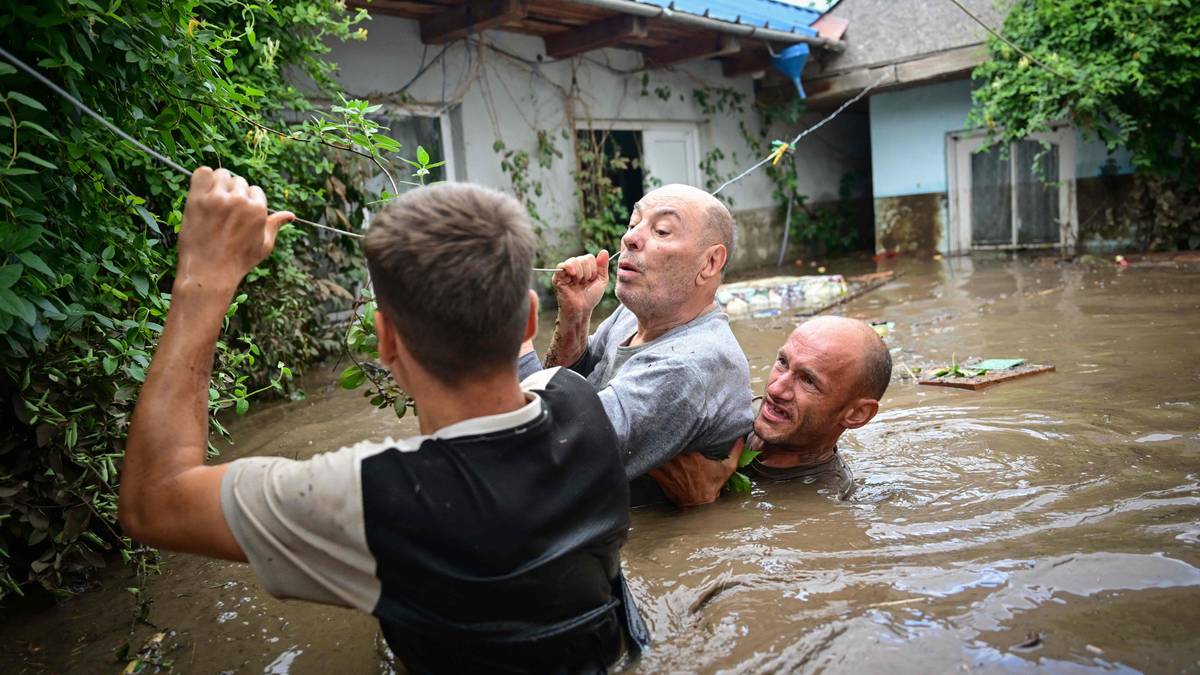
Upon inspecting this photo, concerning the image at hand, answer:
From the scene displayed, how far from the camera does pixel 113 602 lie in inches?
109

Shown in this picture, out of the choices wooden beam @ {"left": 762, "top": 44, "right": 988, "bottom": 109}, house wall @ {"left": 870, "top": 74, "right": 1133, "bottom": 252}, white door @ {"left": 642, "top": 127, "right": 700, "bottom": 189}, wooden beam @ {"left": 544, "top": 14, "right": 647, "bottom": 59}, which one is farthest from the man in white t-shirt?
house wall @ {"left": 870, "top": 74, "right": 1133, "bottom": 252}

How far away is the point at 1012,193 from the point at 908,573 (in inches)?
466

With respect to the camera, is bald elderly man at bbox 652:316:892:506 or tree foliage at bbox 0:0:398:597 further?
bald elderly man at bbox 652:316:892:506

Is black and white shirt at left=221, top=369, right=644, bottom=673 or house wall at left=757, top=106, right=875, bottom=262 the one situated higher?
house wall at left=757, top=106, right=875, bottom=262

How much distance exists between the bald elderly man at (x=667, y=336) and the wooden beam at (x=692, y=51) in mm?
8157

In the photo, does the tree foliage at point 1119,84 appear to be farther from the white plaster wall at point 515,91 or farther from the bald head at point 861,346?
the bald head at point 861,346

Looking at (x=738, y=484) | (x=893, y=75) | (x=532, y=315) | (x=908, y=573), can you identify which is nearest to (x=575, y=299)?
(x=738, y=484)

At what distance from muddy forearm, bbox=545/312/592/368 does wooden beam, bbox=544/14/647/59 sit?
6.54 m

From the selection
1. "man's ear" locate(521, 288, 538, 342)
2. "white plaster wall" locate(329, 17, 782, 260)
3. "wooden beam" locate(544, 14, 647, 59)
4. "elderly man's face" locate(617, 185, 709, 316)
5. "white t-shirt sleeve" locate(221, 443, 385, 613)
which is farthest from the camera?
"wooden beam" locate(544, 14, 647, 59)

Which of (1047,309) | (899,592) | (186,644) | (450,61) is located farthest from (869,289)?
(186,644)

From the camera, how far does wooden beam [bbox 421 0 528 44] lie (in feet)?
25.6

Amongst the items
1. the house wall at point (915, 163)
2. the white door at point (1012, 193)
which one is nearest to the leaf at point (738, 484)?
the white door at point (1012, 193)

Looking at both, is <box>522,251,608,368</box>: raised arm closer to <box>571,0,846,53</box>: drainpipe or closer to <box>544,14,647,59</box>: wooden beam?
<box>571,0,846,53</box>: drainpipe

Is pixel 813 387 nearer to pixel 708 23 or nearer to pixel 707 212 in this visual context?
pixel 707 212
